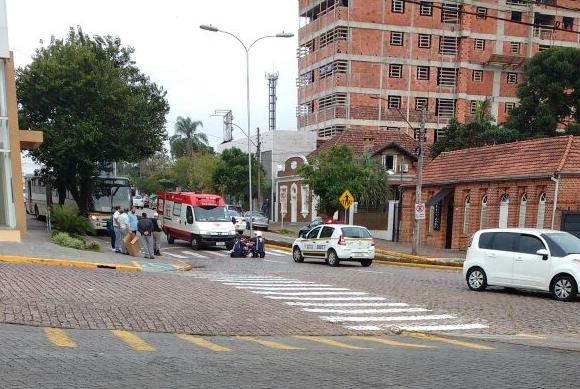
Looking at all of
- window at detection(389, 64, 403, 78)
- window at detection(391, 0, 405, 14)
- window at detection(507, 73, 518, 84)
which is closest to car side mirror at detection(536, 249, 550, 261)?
window at detection(389, 64, 403, 78)

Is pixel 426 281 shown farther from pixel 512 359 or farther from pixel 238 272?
pixel 512 359

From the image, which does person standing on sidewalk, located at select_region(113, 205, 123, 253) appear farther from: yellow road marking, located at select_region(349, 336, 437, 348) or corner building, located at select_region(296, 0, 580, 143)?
corner building, located at select_region(296, 0, 580, 143)

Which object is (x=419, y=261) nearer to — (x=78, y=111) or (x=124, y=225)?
(x=124, y=225)

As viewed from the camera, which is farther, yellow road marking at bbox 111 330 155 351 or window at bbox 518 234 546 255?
window at bbox 518 234 546 255

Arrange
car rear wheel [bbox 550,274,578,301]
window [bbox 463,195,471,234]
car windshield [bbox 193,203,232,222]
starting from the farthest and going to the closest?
window [bbox 463,195,471,234]
car windshield [bbox 193,203,232,222]
car rear wheel [bbox 550,274,578,301]

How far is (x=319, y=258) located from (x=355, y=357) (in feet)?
53.9

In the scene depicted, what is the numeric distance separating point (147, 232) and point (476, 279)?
40.7 ft

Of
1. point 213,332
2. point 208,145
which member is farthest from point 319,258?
point 208,145

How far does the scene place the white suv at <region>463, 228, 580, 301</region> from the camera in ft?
45.7

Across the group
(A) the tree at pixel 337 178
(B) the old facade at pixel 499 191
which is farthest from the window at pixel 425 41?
(B) the old facade at pixel 499 191

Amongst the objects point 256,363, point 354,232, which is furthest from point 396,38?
point 256,363

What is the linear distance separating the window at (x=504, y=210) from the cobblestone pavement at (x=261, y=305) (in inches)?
483

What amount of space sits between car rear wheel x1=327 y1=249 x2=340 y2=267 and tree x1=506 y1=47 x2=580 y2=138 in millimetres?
33062

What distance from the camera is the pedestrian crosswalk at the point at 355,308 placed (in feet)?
35.3
